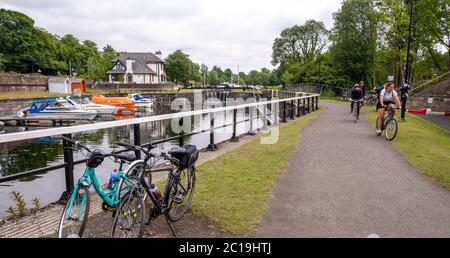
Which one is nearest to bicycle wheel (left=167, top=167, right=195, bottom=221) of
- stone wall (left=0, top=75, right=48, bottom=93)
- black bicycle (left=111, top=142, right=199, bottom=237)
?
black bicycle (left=111, top=142, right=199, bottom=237)

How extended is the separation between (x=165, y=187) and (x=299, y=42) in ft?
305

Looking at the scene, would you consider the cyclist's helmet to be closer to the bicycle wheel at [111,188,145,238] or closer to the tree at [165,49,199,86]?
the bicycle wheel at [111,188,145,238]

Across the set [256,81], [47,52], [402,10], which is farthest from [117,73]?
[256,81]

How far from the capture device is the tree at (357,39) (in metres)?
48.2

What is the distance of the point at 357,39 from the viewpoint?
48.3 meters

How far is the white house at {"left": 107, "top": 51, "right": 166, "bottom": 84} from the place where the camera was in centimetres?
9244

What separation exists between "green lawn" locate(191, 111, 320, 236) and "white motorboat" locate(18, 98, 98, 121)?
1110 inches

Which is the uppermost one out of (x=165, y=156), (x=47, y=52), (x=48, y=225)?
(x=47, y=52)

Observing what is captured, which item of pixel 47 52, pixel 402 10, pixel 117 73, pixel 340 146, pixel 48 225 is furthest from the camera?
pixel 117 73

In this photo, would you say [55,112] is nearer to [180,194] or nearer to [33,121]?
[33,121]

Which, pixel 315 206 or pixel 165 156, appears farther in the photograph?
pixel 315 206
